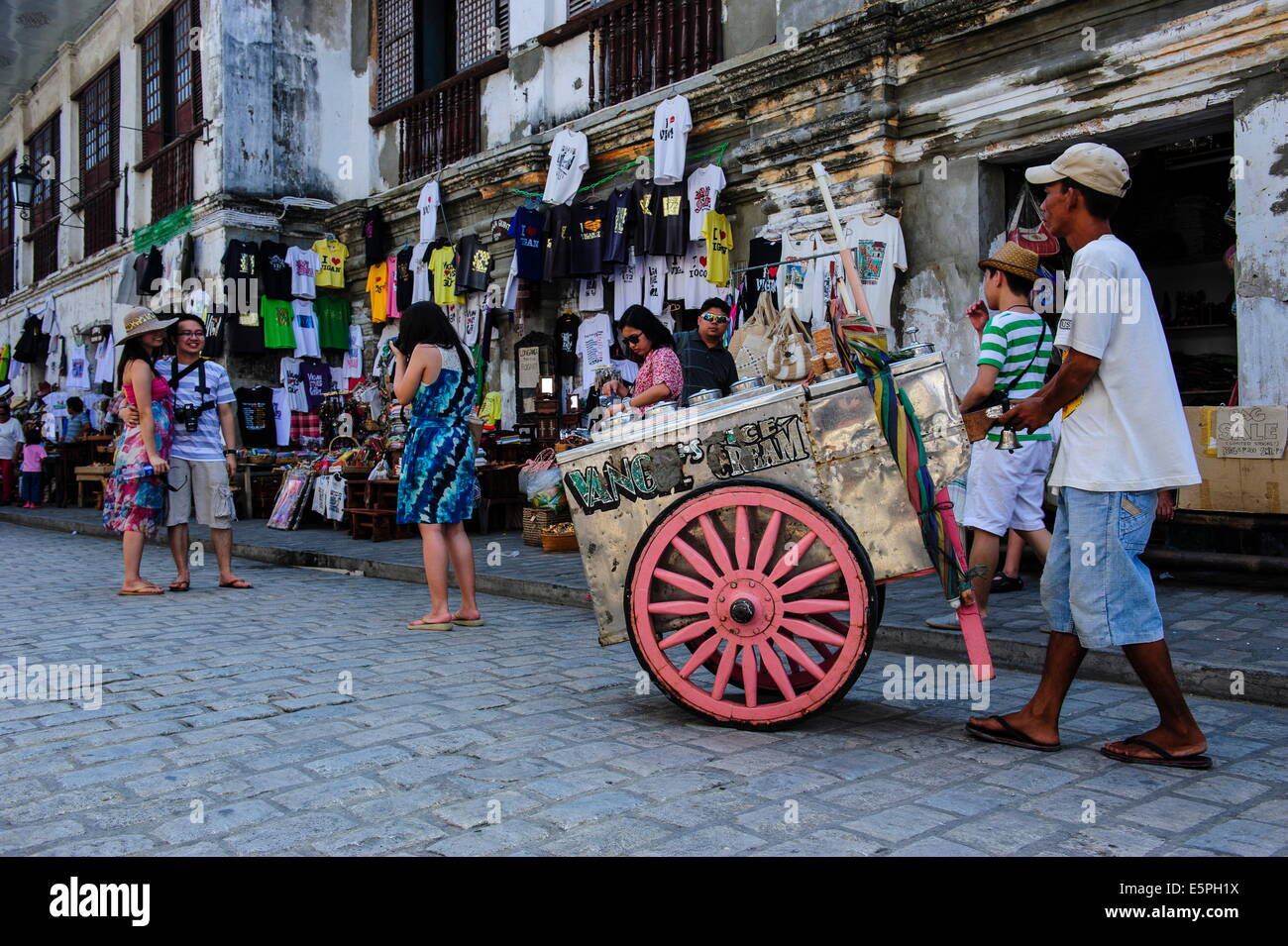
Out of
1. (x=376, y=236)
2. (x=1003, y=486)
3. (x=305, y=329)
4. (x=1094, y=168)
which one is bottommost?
(x=1003, y=486)

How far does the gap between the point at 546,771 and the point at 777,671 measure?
2.87 ft

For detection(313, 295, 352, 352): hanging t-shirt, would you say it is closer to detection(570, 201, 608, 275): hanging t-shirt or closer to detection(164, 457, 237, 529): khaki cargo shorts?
detection(570, 201, 608, 275): hanging t-shirt

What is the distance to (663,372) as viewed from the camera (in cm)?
668

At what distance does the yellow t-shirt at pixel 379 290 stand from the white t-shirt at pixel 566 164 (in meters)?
3.89

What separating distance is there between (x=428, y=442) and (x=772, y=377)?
2610mm

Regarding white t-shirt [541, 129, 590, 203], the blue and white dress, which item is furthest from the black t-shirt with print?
the blue and white dress

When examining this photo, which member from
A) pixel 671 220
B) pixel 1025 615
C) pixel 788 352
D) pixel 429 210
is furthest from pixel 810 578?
pixel 429 210

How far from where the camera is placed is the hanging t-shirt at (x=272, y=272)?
15227mm

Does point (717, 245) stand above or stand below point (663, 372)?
above

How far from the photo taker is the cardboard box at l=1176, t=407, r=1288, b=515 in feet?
21.0

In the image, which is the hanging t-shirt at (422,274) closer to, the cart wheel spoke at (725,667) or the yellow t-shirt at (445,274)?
the yellow t-shirt at (445,274)

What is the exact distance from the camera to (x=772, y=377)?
747 centimetres

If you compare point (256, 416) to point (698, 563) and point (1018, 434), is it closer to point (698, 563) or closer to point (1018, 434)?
point (1018, 434)

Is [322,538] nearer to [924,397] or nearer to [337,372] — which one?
[337,372]
